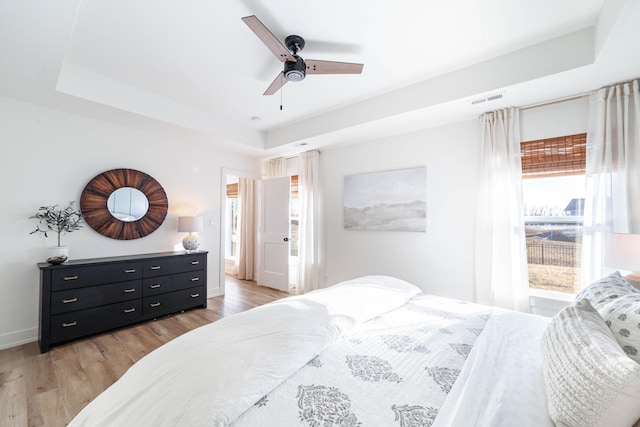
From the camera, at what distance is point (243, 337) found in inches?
47.3

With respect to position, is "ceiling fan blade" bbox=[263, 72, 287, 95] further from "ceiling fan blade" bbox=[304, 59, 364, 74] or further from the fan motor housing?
"ceiling fan blade" bbox=[304, 59, 364, 74]

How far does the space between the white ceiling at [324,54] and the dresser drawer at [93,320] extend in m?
2.18

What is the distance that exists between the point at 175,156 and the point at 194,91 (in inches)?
49.5

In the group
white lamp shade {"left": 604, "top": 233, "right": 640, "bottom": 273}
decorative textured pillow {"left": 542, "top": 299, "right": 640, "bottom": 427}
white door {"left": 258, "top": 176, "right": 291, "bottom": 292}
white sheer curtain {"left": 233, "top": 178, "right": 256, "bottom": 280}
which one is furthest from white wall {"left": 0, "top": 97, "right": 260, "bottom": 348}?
white lamp shade {"left": 604, "top": 233, "right": 640, "bottom": 273}

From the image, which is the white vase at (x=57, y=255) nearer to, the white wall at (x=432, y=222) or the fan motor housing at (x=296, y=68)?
the fan motor housing at (x=296, y=68)

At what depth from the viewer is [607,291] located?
124 centimetres

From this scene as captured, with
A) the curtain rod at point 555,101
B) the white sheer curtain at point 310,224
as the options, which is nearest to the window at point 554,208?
the curtain rod at point 555,101

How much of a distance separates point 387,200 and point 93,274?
11.8 ft

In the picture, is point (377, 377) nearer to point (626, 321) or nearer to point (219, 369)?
point (219, 369)

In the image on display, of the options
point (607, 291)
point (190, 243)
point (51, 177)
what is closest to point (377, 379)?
point (607, 291)

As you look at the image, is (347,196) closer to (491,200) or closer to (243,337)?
(491,200)

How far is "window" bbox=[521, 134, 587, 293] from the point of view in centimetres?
253

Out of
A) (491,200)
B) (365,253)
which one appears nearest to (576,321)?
(491,200)

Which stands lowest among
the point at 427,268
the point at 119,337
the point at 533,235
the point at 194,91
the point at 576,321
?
the point at 119,337
